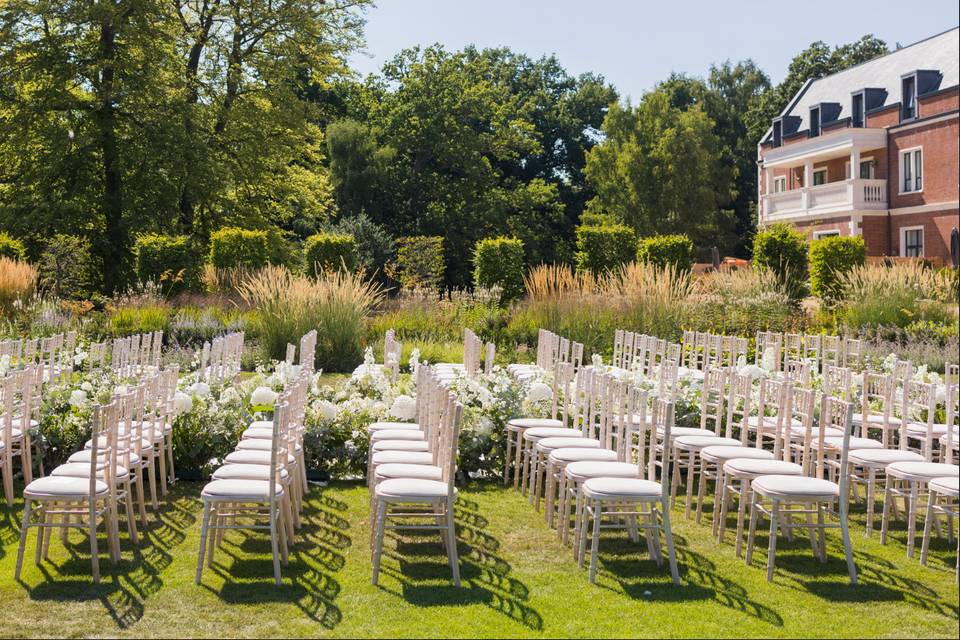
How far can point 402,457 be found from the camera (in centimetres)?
584

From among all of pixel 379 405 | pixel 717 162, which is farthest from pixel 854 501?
pixel 717 162

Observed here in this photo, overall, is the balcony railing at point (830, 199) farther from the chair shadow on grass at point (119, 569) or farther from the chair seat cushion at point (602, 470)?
the chair shadow on grass at point (119, 569)

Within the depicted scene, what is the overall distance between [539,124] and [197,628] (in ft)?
122

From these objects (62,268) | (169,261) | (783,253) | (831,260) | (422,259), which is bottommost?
(62,268)

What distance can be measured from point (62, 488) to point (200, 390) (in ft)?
9.72

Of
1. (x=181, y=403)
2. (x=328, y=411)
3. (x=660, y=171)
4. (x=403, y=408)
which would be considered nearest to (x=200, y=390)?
(x=181, y=403)

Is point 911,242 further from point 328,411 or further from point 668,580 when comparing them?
point 668,580

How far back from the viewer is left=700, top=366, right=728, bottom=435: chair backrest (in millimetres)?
7000

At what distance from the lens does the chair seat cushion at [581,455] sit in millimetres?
5789

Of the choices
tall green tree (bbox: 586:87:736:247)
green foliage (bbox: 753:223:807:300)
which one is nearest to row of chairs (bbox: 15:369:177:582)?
green foliage (bbox: 753:223:807:300)

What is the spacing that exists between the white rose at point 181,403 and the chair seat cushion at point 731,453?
3.92 m

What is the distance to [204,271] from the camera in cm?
1930

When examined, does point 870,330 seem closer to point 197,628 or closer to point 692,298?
point 692,298

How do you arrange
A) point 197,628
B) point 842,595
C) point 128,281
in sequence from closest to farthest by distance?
point 197,628
point 842,595
point 128,281
